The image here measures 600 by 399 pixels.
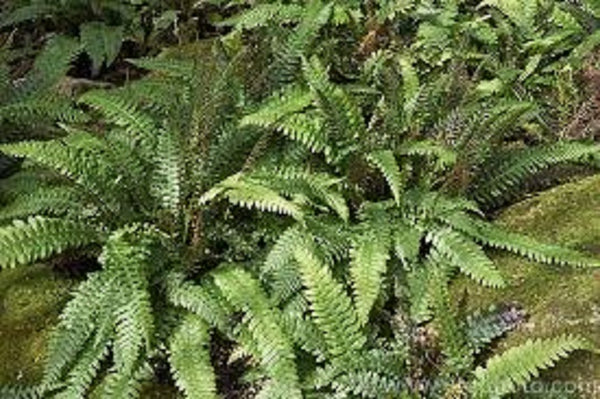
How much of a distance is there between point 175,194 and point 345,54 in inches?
94.5

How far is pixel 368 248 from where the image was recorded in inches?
200

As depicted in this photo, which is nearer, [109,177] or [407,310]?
[407,310]

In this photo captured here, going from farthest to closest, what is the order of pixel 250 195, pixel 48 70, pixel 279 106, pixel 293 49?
1. pixel 48 70
2. pixel 293 49
3. pixel 279 106
4. pixel 250 195

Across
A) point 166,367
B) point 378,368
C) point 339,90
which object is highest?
point 339,90

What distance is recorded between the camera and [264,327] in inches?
190

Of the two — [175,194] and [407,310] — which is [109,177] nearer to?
[175,194]

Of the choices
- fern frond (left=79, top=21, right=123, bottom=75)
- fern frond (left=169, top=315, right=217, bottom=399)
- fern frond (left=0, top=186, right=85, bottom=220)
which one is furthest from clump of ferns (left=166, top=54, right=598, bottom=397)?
fern frond (left=79, top=21, right=123, bottom=75)

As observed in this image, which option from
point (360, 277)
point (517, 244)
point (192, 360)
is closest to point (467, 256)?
point (517, 244)

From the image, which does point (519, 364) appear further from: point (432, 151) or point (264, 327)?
point (432, 151)

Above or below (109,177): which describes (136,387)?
below

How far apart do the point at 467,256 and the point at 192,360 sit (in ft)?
5.72

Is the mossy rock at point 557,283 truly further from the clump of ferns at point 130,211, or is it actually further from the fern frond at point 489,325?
the clump of ferns at point 130,211

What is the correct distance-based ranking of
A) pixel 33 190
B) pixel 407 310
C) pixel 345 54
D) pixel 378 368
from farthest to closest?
pixel 345 54 → pixel 33 190 → pixel 407 310 → pixel 378 368

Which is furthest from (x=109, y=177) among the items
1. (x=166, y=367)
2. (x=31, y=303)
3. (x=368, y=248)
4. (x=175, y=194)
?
(x=368, y=248)
